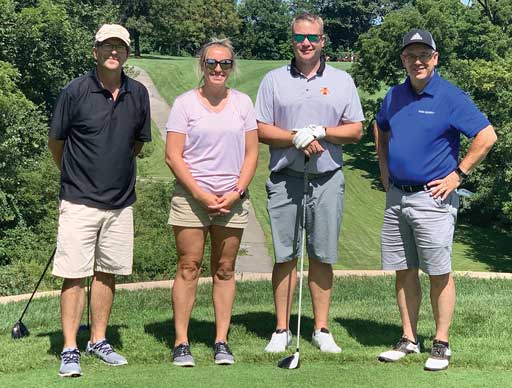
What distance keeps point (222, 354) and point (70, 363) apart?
923 mm

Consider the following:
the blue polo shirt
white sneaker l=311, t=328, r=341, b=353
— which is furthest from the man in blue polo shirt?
white sneaker l=311, t=328, r=341, b=353

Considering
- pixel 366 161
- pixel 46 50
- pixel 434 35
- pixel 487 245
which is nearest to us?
pixel 46 50

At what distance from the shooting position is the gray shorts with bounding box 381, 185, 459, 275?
419cm

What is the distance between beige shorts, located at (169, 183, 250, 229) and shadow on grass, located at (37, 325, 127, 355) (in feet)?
3.60

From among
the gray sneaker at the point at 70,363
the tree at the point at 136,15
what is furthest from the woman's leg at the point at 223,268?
the tree at the point at 136,15

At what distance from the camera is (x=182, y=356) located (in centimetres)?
416

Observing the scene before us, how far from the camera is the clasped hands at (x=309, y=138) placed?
13.5 feet

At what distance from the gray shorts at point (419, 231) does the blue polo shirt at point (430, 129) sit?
0.14 m

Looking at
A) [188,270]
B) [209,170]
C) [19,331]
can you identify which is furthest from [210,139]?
[19,331]

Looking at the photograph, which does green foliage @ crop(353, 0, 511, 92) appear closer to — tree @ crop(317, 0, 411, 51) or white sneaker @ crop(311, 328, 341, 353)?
white sneaker @ crop(311, 328, 341, 353)

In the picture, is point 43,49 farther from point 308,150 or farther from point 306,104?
point 308,150

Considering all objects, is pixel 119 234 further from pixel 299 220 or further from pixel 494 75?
pixel 494 75

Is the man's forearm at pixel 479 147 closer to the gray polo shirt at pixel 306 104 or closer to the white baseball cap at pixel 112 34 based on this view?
the gray polo shirt at pixel 306 104

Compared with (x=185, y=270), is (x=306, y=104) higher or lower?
higher
